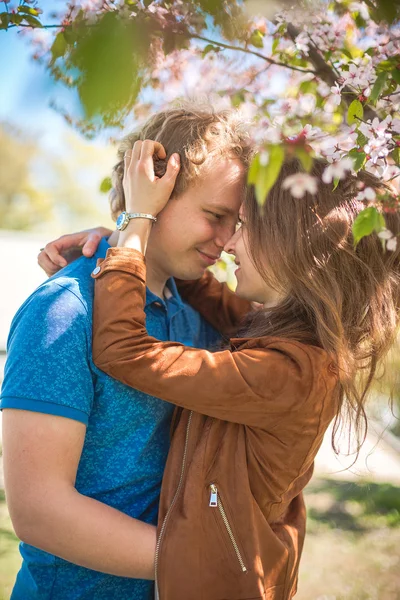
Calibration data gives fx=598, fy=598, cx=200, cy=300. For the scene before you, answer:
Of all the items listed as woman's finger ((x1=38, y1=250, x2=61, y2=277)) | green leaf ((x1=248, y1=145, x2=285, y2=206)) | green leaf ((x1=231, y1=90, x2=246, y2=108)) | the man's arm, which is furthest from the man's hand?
green leaf ((x1=248, y1=145, x2=285, y2=206))

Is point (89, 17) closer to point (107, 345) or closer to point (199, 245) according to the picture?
point (107, 345)

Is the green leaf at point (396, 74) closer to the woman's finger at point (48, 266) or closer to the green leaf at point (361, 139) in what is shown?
the green leaf at point (361, 139)

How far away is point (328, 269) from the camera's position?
1931 millimetres

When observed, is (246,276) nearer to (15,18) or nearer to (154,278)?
(154,278)

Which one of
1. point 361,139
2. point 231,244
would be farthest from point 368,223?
point 231,244

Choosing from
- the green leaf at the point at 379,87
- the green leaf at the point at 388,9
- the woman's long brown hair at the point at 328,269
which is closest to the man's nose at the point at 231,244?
the woman's long brown hair at the point at 328,269

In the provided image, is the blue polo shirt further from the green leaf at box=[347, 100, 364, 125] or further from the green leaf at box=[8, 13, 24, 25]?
the green leaf at box=[347, 100, 364, 125]

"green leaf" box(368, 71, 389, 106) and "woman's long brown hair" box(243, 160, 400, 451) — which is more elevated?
"green leaf" box(368, 71, 389, 106)

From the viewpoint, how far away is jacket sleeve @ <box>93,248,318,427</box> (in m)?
1.65

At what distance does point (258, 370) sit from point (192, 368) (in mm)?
186

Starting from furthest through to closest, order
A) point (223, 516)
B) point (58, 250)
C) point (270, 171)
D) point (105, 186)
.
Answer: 1. point (105, 186)
2. point (58, 250)
3. point (223, 516)
4. point (270, 171)

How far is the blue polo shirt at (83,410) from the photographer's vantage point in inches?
62.4

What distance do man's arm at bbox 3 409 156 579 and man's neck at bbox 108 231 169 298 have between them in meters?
0.72

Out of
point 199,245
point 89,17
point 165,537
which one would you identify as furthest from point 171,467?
point 89,17
